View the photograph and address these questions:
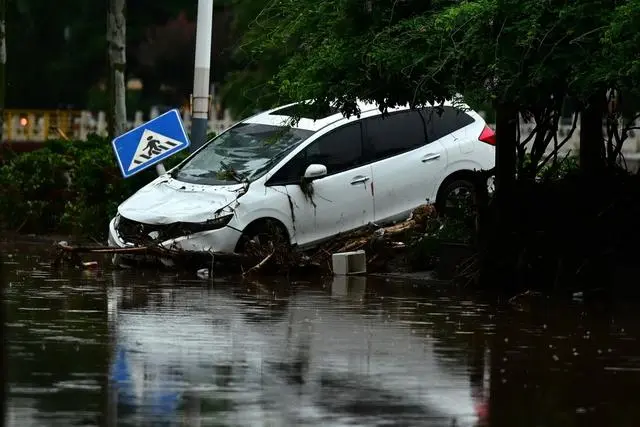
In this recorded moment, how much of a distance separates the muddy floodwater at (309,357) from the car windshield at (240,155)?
→ 277 cm

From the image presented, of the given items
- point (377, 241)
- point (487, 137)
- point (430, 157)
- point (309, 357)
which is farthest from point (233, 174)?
point (309, 357)

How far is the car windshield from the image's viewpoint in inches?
756

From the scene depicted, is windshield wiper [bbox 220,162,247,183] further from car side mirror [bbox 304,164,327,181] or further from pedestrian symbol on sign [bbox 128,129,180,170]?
pedestrian symbol on sign [bbox 128,129,180,170]

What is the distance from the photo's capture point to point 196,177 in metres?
19.7

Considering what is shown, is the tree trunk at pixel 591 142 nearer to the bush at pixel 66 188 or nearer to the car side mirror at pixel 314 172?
the car side mirror at pixel 314 172

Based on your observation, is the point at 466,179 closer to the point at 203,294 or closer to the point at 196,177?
the point at 196,177

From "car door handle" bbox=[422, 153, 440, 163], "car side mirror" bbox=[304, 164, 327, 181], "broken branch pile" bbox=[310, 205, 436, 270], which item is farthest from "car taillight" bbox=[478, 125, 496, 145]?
"car side mirror" bbox=[304, 164, 327, 181]

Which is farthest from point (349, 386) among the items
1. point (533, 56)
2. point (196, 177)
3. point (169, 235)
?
point (196, 177)

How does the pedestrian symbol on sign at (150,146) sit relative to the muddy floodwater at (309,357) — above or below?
above

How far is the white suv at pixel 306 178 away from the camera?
18484mm

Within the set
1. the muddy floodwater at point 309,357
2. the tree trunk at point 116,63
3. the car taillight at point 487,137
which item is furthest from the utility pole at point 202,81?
the tree trunk at point 116,63

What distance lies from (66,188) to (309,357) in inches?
572

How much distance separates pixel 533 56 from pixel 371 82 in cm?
194

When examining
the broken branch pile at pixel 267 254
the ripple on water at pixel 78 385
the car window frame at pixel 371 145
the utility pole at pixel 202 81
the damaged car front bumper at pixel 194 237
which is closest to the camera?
the ripple on water at pixel 78 385
